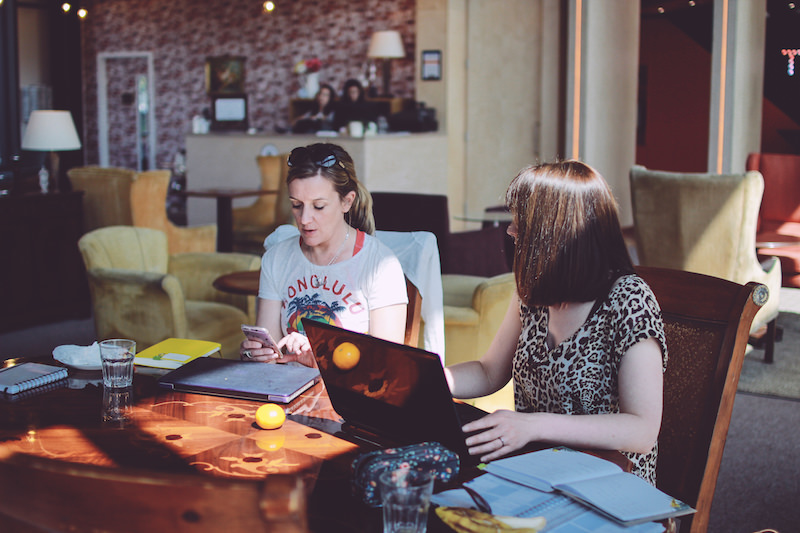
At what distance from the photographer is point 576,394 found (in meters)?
1.82

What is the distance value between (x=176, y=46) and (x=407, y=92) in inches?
149

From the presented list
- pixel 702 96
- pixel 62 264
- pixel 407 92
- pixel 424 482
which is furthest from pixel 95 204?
pixel 702 96

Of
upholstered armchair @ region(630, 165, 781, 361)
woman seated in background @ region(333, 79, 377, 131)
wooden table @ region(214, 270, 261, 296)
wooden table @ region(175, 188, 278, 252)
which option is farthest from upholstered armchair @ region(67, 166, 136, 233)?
upholstered armchair @ region(630, 165, 781, 361)

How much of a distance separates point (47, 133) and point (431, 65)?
4.60m

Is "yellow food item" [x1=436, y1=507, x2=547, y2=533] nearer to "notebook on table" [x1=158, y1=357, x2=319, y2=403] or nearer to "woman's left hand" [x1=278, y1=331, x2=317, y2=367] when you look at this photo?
"notebook on table" [x1=158, y1=357, x2=319, y2=403]

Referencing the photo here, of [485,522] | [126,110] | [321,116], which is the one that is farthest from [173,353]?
[126,110]

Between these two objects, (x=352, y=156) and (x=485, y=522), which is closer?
(x=485, y=522)

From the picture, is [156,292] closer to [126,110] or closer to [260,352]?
[260,352]

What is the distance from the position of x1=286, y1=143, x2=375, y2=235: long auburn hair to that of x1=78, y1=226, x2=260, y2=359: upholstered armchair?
1.72 m

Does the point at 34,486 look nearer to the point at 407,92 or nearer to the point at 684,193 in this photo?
the point at 684,193

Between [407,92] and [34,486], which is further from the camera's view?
[407,92]

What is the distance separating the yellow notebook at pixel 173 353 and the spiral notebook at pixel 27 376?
18cm

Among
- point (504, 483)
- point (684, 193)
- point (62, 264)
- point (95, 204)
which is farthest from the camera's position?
point (95, 204)

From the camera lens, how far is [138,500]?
34.8 inches
